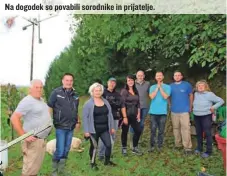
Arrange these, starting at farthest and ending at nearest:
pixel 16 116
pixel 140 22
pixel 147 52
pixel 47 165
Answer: pixel 147 52
pixel 140 22
pixel 47 165
pixel 16 116

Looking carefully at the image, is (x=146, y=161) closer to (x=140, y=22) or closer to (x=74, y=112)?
(x=74, y=112)

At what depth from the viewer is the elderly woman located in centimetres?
579

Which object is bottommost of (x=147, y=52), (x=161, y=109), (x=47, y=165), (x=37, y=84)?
(x=47, y=165)

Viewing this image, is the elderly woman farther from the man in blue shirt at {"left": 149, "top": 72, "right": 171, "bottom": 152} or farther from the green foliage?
the green foliage

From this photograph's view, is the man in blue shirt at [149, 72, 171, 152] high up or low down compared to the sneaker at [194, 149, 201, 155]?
up

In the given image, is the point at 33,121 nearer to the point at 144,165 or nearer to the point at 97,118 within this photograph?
the point at 97,118

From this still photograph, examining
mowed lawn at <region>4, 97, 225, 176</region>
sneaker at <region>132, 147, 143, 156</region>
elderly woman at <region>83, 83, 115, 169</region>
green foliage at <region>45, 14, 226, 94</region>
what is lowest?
mowed lawn at <region>4, 97, 225, 176</region>

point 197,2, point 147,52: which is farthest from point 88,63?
point 197,2

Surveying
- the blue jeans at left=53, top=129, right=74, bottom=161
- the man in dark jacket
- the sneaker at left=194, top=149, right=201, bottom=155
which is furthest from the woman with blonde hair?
the blue jeans at left=53, top=129, right=74, bottom=161

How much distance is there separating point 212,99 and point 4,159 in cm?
369

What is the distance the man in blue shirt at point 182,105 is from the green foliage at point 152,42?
446 millimetres

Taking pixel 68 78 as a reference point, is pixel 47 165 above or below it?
below

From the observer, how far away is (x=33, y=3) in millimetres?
5293

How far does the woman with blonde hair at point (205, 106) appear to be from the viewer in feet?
21.5
